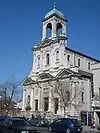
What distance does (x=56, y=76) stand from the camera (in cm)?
6062

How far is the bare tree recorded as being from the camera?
2176 inches

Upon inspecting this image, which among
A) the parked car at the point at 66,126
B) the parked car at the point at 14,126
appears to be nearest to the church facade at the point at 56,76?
the parked car at the point at 66,126

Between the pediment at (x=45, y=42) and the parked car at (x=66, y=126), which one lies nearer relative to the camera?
the parked car at (x=66, y=126)

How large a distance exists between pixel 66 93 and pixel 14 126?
1560 inches

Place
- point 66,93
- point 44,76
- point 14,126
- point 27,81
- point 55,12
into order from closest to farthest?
1. point 14,126
2. point 66,93
3. point 44,76
4. point 55,12
5. point 27,81

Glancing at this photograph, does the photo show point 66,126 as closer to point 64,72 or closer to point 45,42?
point 64,72

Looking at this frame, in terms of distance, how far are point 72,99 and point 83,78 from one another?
21.5 ft

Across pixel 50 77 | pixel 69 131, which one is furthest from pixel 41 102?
pixel 69 131

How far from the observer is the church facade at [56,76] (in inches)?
2236

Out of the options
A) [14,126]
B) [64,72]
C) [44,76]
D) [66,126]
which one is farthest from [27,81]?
[14,126]

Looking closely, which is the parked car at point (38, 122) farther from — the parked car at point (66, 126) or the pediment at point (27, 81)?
the pediment at point (27, 81)

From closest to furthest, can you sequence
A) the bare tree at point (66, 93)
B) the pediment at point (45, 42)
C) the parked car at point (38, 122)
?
the parked car at point (38, 122) → the bare tree at point (66, 93) → the pediment at point (45, 42)

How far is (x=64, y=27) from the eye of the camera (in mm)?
68562

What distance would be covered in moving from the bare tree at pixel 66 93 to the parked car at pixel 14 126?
119 feet
